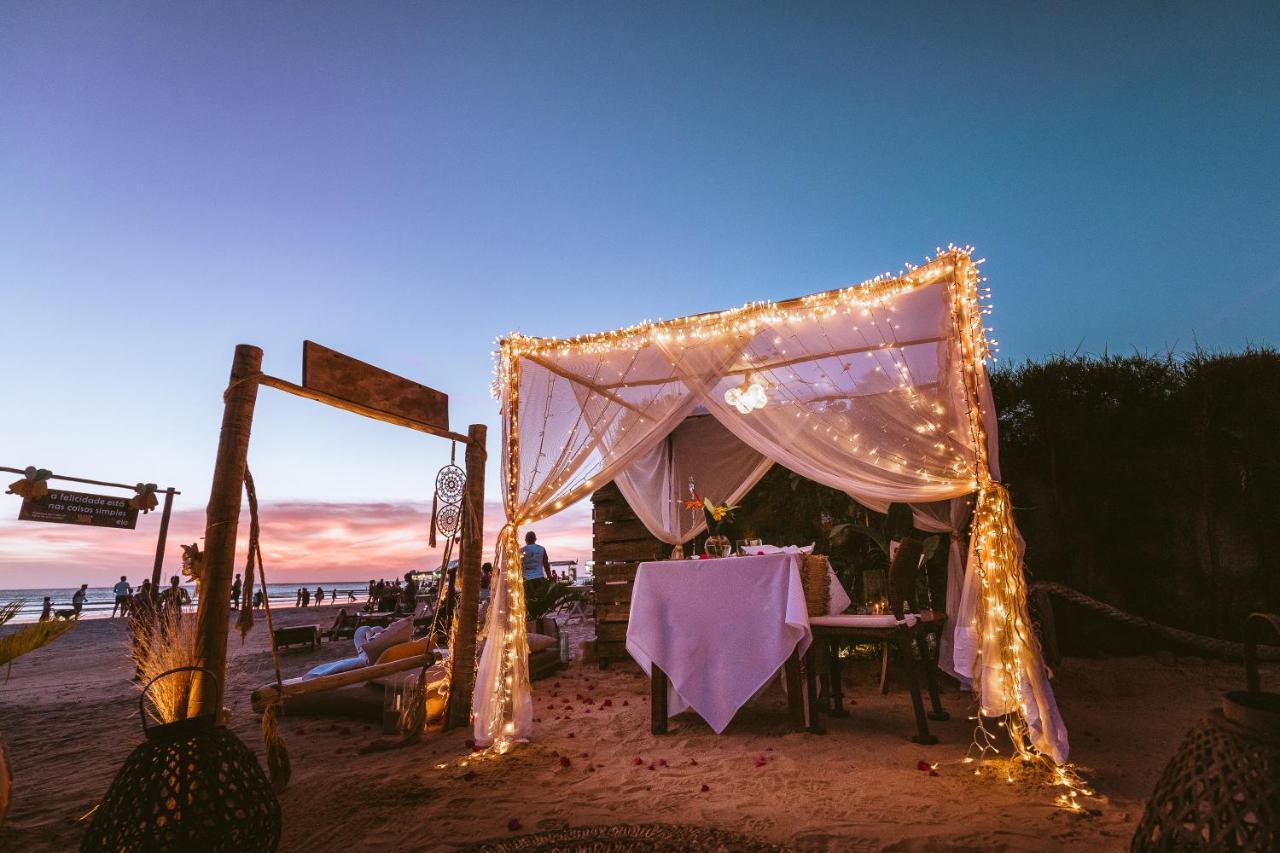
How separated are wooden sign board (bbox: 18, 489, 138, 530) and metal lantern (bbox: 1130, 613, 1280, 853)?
40.1 ft

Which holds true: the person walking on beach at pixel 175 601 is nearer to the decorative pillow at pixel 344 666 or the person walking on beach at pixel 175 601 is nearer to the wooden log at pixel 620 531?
the decorative pillow at pixel 344 666

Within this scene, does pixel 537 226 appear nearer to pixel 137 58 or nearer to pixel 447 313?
pixel 447 313

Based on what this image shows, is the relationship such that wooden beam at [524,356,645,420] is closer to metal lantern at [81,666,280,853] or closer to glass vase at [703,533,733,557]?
glass vase at [703,533,733,557]

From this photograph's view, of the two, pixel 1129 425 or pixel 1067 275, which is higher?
pixel 1067 275

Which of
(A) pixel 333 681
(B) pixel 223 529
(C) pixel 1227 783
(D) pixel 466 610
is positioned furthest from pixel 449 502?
(C) pixel 1227 783

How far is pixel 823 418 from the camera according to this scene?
3916 millimetres

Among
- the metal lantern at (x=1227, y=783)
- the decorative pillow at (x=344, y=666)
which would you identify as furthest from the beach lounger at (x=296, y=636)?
the metal lantern at (x=1227, y=783)

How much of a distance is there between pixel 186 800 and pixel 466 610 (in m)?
2.24

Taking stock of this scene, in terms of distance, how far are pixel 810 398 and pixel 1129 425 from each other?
4583 millimetres

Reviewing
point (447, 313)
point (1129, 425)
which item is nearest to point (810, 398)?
point (1129, 425)

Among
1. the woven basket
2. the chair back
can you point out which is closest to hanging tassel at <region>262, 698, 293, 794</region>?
the woven basket

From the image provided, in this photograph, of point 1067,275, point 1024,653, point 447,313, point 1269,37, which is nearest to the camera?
point 1024,653

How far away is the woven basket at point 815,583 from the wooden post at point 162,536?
9.61m

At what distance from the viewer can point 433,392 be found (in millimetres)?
4023
